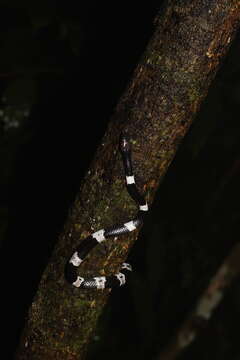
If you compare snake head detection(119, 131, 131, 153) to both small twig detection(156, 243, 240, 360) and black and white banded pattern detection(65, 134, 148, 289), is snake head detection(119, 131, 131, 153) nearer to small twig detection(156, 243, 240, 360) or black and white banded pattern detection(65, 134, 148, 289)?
black and white banded pattern detection(65, 134, 148, 289)

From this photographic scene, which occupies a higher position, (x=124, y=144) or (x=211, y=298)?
(x=124, y=144)

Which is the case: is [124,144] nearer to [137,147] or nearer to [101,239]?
[137,147]

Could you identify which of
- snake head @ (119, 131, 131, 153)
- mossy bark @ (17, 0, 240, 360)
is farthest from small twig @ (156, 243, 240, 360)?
snake head @ (119, 131, 131, 153)

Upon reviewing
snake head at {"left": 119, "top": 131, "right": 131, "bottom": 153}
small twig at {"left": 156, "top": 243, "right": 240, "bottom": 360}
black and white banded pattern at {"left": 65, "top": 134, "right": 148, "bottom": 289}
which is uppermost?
snake head at {"left": 119, "top": 131, "right": 131, "bottom": 153}

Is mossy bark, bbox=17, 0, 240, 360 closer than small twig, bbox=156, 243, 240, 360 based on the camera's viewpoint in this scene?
Yes

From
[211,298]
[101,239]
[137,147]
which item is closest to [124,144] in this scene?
[137,147]

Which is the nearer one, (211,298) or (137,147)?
(137,147)

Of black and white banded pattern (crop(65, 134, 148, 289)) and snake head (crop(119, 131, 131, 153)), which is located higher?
snake head (crop(119, 131, 131, 153))

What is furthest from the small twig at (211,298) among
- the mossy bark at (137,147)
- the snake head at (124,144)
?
the snake head at (124,144)

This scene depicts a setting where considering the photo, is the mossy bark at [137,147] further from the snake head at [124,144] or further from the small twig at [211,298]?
the small twig at [211,298]
